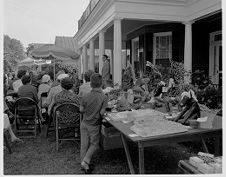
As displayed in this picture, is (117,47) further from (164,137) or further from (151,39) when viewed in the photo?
(164,137)

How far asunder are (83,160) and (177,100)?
1873 millimetres

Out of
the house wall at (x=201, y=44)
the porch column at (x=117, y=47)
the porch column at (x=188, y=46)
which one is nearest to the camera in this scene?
the porch column at (x=117, y=47)

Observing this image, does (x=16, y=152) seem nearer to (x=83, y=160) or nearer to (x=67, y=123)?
(x=67, y=123)

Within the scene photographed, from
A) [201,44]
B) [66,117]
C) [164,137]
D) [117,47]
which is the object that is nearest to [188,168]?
[164,137]

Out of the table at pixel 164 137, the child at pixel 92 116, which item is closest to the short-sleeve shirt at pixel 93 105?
the child at pixel 92 116

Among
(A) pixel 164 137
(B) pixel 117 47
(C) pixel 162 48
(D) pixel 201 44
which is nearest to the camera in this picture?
(A) pixel 164 137

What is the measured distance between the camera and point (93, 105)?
3.34 metres

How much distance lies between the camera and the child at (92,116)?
3.31m

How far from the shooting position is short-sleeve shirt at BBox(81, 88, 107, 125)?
3318mm

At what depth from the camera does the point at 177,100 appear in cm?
407

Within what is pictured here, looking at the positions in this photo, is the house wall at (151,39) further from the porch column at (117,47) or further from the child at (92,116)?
the child at (92,116)

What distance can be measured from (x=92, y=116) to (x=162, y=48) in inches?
289

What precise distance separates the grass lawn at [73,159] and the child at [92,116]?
0.34 metres

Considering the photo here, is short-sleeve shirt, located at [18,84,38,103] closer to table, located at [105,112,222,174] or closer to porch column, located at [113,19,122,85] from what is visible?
table, located at [105,112,222,174]
